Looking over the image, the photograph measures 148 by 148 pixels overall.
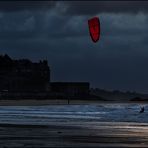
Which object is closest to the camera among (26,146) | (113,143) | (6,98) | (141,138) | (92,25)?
(26,146)

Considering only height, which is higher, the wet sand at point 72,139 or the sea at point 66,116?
the wet sand at point 72,139

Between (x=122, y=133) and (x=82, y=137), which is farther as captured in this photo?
(x=122, y=133)

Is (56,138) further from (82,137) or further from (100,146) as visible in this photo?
(100,146)

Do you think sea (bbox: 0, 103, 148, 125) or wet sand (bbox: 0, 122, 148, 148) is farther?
sea (bbox: 0, 103, 148, 125)

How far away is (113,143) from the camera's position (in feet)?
95.9

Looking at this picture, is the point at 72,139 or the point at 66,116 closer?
the point at 72,139

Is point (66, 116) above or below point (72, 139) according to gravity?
below

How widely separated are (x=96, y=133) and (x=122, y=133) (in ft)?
4.38

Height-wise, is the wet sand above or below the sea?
above

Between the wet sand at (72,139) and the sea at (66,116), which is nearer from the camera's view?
the wet sand at (72,139)

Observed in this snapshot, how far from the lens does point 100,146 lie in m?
28.0

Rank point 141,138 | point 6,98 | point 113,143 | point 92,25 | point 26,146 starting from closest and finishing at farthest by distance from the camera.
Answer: point 26,146 < point 113,143 < point 141,138 < point 92,25 < point 6,98

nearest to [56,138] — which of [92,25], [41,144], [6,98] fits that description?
[41,144]

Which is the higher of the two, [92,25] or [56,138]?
[92,25]
